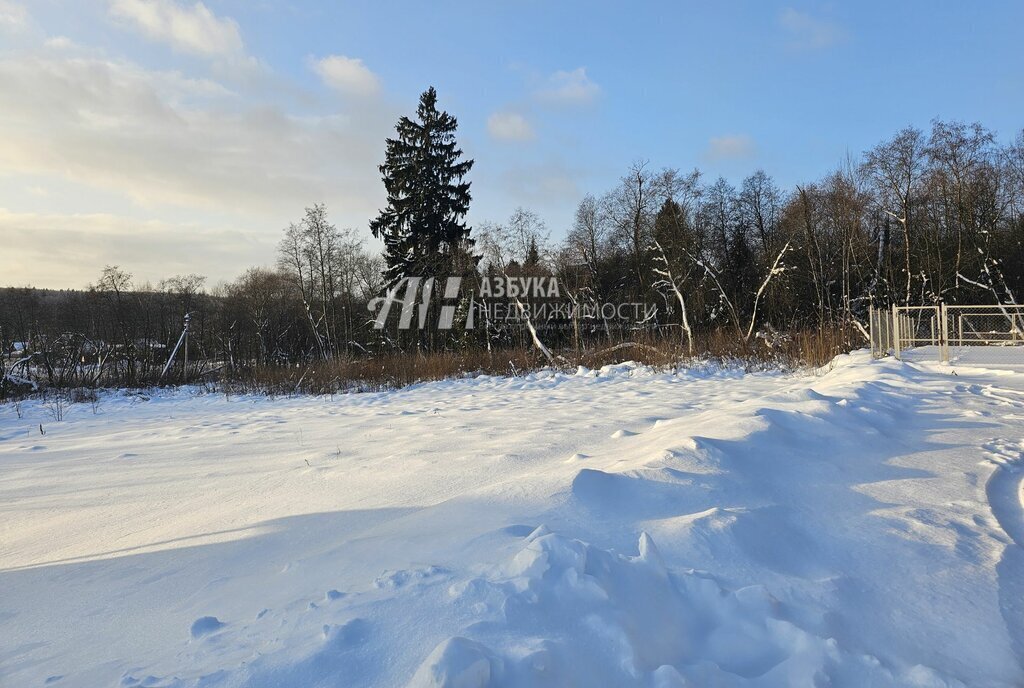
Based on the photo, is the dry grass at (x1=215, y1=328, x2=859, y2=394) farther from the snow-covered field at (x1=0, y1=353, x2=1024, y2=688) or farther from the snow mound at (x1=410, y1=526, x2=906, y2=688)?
the snow mound at (x1=410, y1=526, x2=906, y2=688)

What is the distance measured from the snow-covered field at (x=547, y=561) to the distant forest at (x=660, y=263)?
12445 millimetres

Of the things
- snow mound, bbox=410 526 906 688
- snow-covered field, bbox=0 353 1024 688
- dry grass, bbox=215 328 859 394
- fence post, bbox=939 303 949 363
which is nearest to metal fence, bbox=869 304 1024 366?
fence post, bbox=939 303 949 363

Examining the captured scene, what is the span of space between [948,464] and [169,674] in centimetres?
508

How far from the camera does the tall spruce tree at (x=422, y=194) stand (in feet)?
98.0

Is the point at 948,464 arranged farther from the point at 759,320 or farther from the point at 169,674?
the point at 759,320

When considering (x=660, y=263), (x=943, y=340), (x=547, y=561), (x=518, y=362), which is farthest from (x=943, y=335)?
(x=660, y=263)

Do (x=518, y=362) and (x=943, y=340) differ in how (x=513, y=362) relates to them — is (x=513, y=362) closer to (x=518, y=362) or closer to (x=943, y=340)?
(x=518, y=362)

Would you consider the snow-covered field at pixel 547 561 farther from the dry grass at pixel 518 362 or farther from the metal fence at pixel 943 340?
the dry grass at pixel 518 362

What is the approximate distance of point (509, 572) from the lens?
232 cm

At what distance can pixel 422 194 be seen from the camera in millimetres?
29734

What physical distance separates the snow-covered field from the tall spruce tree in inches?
988

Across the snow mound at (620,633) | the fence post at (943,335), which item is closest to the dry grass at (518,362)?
the fence post at (943,335)

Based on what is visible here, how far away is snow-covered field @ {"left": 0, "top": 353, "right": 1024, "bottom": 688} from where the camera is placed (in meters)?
1.94

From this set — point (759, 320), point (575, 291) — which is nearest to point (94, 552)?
point (575, 291)
